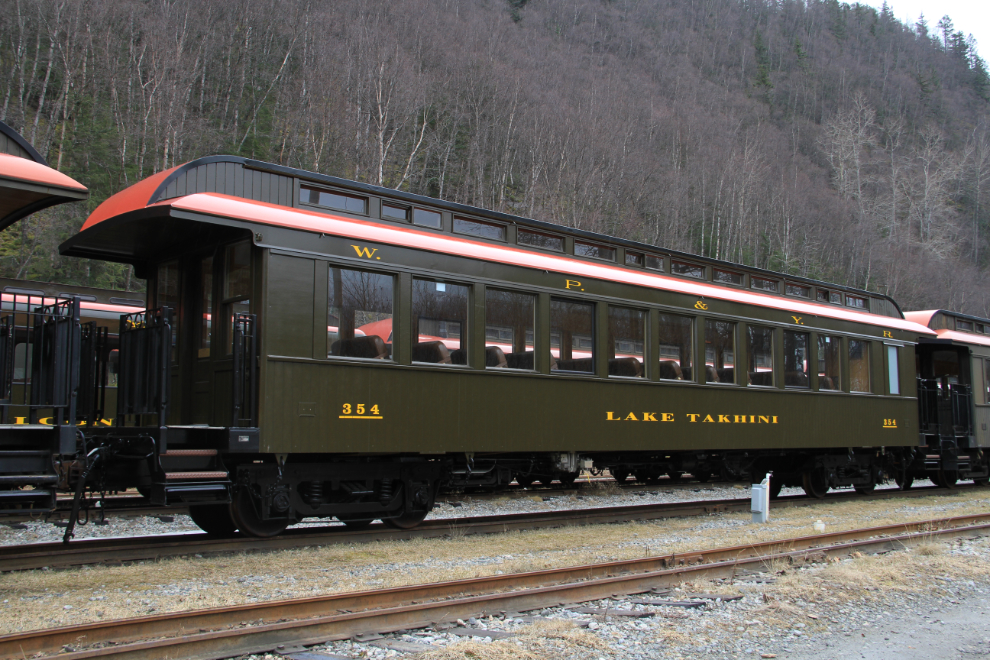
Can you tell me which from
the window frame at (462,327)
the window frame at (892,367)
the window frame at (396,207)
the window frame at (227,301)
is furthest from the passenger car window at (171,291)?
the window frame at (892,367)

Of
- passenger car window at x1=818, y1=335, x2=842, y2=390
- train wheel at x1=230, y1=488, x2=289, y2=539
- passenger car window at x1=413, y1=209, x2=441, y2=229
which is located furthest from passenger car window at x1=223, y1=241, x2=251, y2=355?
A: passenger car window at x1=818, y1=335, x2=842, y2=390

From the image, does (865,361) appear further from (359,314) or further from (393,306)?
(359,314)

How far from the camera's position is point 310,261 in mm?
7488

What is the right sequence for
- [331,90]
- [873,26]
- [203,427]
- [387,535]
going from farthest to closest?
[873,26] < [331,90] < [387,535] < [203,427]

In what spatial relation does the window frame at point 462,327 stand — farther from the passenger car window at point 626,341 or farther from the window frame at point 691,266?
the window frame at point 691,266

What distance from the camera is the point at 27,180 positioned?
17.7ft

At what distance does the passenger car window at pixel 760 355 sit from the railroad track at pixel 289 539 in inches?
83.4

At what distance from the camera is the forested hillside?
2884 cm

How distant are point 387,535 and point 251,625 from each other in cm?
350

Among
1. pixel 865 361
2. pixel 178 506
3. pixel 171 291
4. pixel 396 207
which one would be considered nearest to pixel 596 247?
pixel 396 207

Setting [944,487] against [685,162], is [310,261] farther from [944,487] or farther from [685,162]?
[685,162]

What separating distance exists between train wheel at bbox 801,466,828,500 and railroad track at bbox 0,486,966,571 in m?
3.10

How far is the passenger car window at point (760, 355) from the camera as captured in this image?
39.4 ft

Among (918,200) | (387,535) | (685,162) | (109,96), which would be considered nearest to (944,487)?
(387,535)
